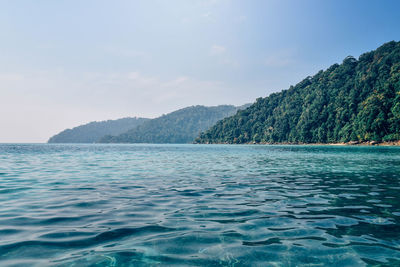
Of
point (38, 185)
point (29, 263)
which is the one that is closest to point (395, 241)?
point (29, 263)

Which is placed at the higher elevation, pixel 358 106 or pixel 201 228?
pixel 358 106

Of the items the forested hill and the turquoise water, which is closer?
the turquoise water

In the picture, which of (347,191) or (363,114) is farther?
(363,114)

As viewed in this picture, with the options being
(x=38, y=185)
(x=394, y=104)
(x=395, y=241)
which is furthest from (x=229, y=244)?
(x=394, y=104)

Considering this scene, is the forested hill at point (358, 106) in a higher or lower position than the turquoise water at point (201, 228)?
higher

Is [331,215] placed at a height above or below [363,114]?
below

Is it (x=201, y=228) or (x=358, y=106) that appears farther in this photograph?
(x=358, y=106)

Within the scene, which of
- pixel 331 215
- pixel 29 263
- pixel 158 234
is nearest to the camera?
pixel 29 263

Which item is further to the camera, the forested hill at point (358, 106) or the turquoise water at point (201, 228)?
the forested hill at point (358, 106)

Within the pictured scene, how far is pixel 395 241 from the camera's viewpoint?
6.16m

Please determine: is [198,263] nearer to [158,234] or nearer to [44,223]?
[158,234]

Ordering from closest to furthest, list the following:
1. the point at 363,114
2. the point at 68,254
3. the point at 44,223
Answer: the point at 68,254
the point at 44,223
the point at 363,114

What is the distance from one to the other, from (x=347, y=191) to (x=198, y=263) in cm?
1137

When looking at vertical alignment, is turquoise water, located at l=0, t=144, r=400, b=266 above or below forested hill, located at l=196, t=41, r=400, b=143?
below
